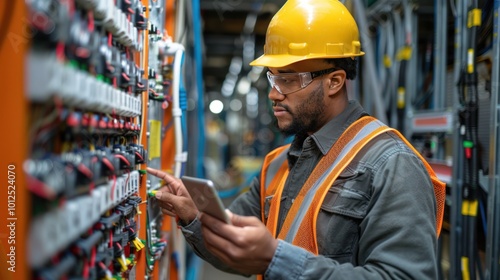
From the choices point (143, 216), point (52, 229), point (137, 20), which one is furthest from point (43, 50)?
point (143, 216)

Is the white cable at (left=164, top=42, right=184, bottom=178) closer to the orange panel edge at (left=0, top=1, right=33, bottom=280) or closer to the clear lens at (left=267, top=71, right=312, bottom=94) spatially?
the clear lens at (left=267, top=71, right=312, bottom=94)

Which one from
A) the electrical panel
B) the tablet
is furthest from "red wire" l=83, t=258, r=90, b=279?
the tablet

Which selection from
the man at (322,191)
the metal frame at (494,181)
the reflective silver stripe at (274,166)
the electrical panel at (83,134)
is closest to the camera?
the electrical panel at (83,134)

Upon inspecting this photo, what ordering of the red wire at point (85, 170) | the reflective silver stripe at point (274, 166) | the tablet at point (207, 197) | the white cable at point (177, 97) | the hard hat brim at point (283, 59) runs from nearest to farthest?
1. the red wire at point (85, 170)
2. the tablet at point (207, 197)
3. the hard hat brim at point (283, 59)
4. the white cable at point (177, 97)
5. the reflective silver stripe at point (274, 166)

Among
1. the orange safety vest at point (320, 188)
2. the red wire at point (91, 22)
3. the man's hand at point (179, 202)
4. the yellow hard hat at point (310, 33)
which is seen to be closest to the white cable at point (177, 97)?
the man's hand at point (179, 202)

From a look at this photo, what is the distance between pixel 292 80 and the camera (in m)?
1.62

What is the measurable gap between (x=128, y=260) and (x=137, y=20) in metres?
0.64

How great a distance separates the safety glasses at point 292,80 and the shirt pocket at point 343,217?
0.41 meters

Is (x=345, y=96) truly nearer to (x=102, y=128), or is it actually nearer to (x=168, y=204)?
(x=168, y=204)

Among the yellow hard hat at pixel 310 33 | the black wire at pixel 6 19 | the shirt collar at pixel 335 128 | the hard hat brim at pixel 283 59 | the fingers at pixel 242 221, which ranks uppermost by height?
the yellow hard hat at pixel 310 33

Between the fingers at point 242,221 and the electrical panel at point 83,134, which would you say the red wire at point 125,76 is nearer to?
the electrical panel at point 83,134

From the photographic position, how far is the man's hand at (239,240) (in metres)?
1.09

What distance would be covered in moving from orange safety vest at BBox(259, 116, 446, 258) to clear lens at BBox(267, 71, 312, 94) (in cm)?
23

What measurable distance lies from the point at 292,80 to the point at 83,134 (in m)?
0.94
